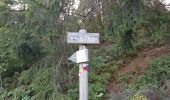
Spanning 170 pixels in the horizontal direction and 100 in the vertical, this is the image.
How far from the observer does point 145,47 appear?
10906 millimetres

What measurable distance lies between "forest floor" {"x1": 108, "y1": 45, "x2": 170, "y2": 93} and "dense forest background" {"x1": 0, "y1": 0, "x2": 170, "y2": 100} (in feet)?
0.11

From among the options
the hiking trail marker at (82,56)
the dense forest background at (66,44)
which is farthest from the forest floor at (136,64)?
the hiking trail marker at (82,56)

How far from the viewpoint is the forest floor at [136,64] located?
28.9 ft

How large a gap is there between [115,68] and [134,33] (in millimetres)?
1696

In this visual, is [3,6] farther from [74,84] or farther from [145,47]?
[145,47]

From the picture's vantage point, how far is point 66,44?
24.4ft

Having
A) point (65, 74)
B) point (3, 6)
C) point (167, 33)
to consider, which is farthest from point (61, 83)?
point (167, 33)

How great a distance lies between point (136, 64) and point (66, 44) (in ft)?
9.70

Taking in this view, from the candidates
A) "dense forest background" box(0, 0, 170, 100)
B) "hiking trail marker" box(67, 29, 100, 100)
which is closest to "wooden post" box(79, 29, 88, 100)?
"hiking trail marker" box(67, 29, 100, 100)

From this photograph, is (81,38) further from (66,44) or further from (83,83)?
(66,44)

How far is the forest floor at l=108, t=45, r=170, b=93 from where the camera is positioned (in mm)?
8802

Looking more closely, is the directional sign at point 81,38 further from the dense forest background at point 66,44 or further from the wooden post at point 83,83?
the dense forest background at point 66,44

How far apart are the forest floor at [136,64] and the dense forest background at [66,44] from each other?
35mm

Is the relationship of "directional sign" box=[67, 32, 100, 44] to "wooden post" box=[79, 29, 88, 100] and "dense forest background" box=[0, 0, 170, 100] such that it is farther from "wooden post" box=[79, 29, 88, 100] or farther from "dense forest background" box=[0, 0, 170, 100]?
"dense forest background" box=[0, 0, 170, 100]
